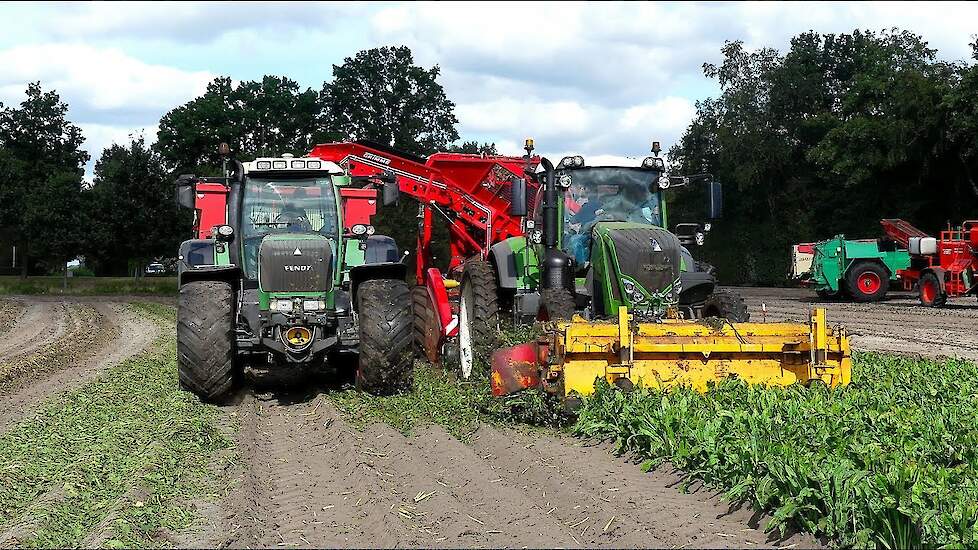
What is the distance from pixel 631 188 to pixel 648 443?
14.9 ft

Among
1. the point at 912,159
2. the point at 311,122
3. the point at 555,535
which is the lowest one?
the point at 555,535

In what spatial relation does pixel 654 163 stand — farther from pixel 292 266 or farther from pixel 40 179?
pixel 40 179

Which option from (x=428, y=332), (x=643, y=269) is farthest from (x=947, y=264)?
(x=643, y=269)


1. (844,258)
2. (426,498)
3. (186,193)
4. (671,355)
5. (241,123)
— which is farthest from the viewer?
(241,123)

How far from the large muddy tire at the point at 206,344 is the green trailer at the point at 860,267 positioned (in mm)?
19408

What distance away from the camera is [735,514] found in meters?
5.64

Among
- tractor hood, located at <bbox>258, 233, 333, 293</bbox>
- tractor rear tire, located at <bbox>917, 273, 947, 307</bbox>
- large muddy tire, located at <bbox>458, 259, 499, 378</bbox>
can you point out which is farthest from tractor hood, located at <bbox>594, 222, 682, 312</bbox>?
tractor rear tire, located at <bbox>917, 273, 947, 307</bbox>

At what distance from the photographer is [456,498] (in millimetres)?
6027

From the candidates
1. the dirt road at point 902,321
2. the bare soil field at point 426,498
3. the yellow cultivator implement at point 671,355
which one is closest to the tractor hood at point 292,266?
the bare soil field at point 426,498

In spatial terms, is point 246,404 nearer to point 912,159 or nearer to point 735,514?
point 735,514

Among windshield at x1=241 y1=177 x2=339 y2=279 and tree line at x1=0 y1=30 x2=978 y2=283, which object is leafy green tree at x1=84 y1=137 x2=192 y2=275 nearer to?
tree line at x1=0 y1=30 x2=978 y2=283

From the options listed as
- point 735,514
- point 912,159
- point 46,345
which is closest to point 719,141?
point 912,159

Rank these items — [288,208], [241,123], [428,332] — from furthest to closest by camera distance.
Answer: [241,123]
[428,332]
[288,208]

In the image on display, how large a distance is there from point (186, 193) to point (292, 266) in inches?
76.4
